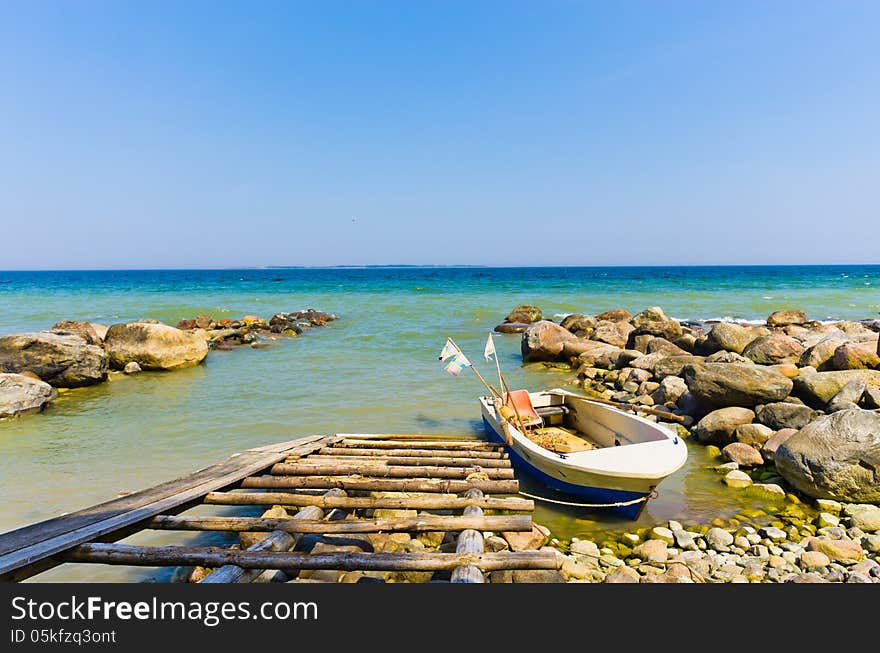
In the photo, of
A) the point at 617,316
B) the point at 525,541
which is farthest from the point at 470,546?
the point at 617,316

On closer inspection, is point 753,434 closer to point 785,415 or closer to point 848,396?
point 785,415

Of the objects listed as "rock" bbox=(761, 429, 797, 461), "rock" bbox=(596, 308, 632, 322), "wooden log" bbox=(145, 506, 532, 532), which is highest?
"rock" bbox=(596, 308, 632, 322)

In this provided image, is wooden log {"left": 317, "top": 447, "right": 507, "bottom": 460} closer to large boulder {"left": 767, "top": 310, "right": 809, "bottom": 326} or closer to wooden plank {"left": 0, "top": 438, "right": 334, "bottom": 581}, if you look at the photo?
wooden plank {"left": 0, "top": 438, "right": 334, "bottom": 581}

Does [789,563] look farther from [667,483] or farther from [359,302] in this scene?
[359,302]

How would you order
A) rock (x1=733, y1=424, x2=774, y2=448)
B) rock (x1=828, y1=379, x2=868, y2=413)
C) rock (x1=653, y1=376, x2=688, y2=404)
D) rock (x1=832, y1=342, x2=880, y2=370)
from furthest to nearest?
1. rock (x1=653, y1=376, x2=688, y2=404)
2. rock (x1=832, y1=342, x2=880, y2=370)
3. rock (x1=828, y1=379, x2=868, y2=413)
4. rock (x1=733, y1=424, x2=774, y2=448)

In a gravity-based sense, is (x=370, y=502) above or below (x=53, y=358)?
below

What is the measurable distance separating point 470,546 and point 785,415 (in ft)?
23.6

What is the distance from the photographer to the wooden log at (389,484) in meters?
5.58

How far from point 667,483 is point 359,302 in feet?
126

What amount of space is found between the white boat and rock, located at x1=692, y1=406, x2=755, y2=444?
2.04 m

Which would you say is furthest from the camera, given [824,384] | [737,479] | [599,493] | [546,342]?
[546,342]

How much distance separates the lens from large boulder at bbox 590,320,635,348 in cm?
1866

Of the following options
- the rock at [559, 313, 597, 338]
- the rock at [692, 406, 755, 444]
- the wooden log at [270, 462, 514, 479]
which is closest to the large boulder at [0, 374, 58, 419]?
the wooden log at [270, 462, 514, 479]

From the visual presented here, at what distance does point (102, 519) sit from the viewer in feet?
14.2
